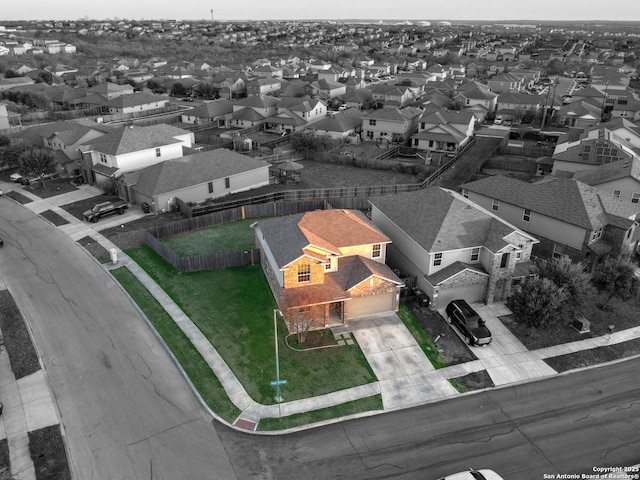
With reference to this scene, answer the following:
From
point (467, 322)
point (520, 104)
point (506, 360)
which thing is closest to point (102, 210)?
point (467, 322)

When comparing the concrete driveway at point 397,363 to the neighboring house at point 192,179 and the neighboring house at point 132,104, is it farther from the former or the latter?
the neighboring house at point 132,104

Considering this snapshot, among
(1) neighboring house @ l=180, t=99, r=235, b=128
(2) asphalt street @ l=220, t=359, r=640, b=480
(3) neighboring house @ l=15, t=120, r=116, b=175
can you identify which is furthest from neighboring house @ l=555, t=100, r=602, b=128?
(3) neighboring house @ l=15, t=120, r=116, b=175

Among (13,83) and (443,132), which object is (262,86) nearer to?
(443,132)

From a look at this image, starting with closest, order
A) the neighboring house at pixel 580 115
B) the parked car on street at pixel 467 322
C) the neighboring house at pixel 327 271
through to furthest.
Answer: the parked car on street at pixel 467 322, the neighboring house at pixel 327 271, the neighboring house at pixel 580 115

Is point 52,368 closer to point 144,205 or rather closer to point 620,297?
point 144,205

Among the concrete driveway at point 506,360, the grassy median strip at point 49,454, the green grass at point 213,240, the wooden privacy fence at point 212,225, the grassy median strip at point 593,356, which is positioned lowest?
the grassy median strip at point 593,356

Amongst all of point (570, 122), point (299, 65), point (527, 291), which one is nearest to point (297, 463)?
point (527, 291)

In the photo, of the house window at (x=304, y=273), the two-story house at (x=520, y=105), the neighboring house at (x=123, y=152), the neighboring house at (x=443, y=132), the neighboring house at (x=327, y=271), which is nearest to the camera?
the neighboring house at (x=327, y=271)

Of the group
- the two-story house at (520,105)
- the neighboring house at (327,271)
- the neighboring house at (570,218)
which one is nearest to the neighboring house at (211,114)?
the two-story house at (520,105)
